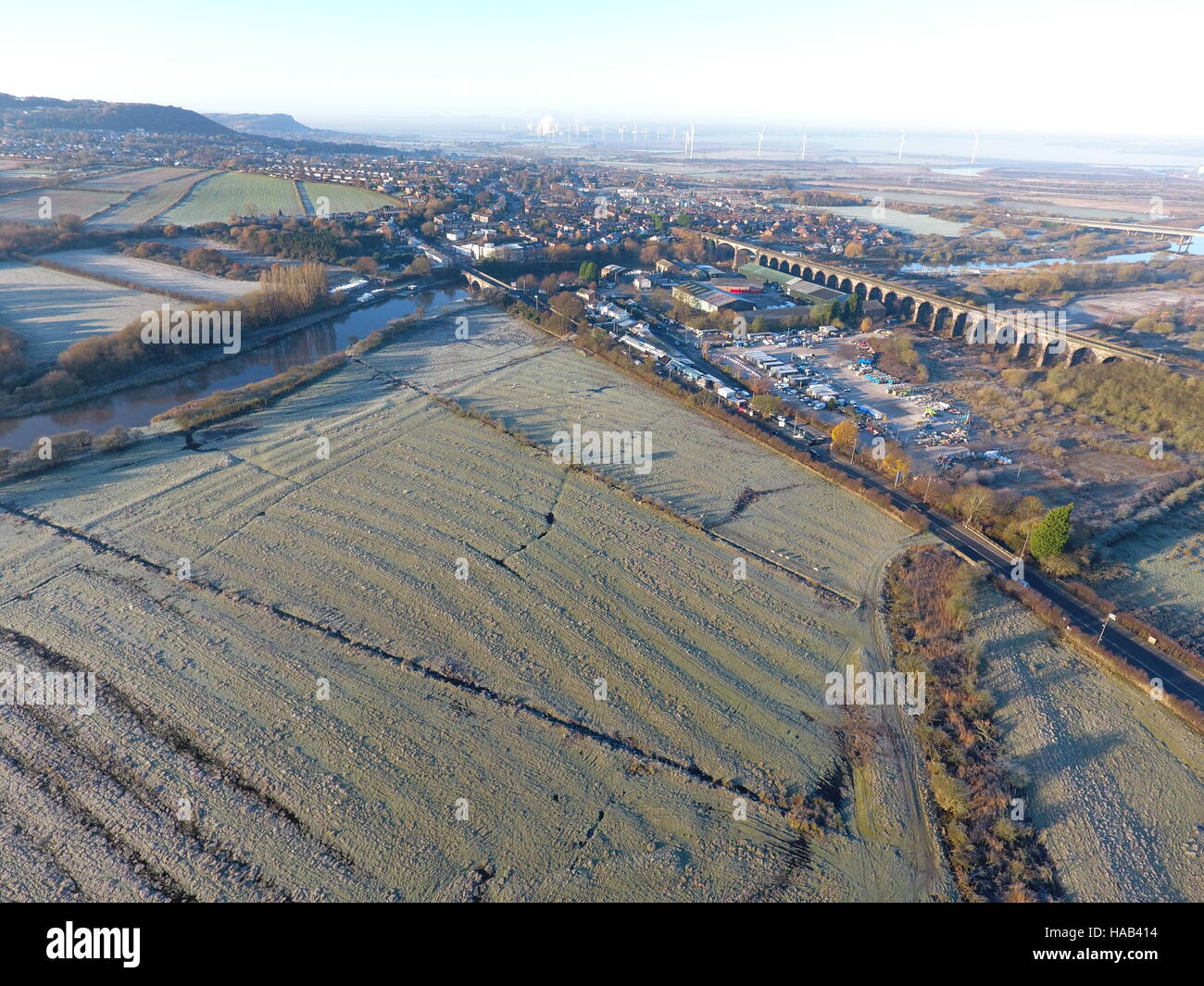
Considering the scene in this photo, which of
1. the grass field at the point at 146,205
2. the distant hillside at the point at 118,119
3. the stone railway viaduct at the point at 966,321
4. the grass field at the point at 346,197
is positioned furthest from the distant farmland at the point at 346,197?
the distant hillside at the point at 118,119

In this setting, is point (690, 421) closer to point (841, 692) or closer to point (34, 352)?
point (841, 692)

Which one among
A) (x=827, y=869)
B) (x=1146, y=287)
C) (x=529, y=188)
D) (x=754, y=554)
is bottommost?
(x=827, y=869)

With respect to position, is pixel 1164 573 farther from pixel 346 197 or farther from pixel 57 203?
pixel 57 203

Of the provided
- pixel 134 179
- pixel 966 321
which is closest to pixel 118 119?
pixel 134 179

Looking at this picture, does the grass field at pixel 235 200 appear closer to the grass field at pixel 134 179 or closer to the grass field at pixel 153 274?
the grass field at pixel 134 179

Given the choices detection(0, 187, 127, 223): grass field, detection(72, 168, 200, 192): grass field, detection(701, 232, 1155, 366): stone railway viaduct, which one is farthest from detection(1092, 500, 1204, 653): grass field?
detection(72, 168, 200, 192): grass field

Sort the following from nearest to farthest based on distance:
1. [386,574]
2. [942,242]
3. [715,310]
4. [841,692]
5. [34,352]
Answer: [841,692] → [386,574] → [34,352] → [715,310] → [942,242]

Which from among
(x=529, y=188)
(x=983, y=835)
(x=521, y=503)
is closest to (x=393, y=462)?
(x=521, y=503)
